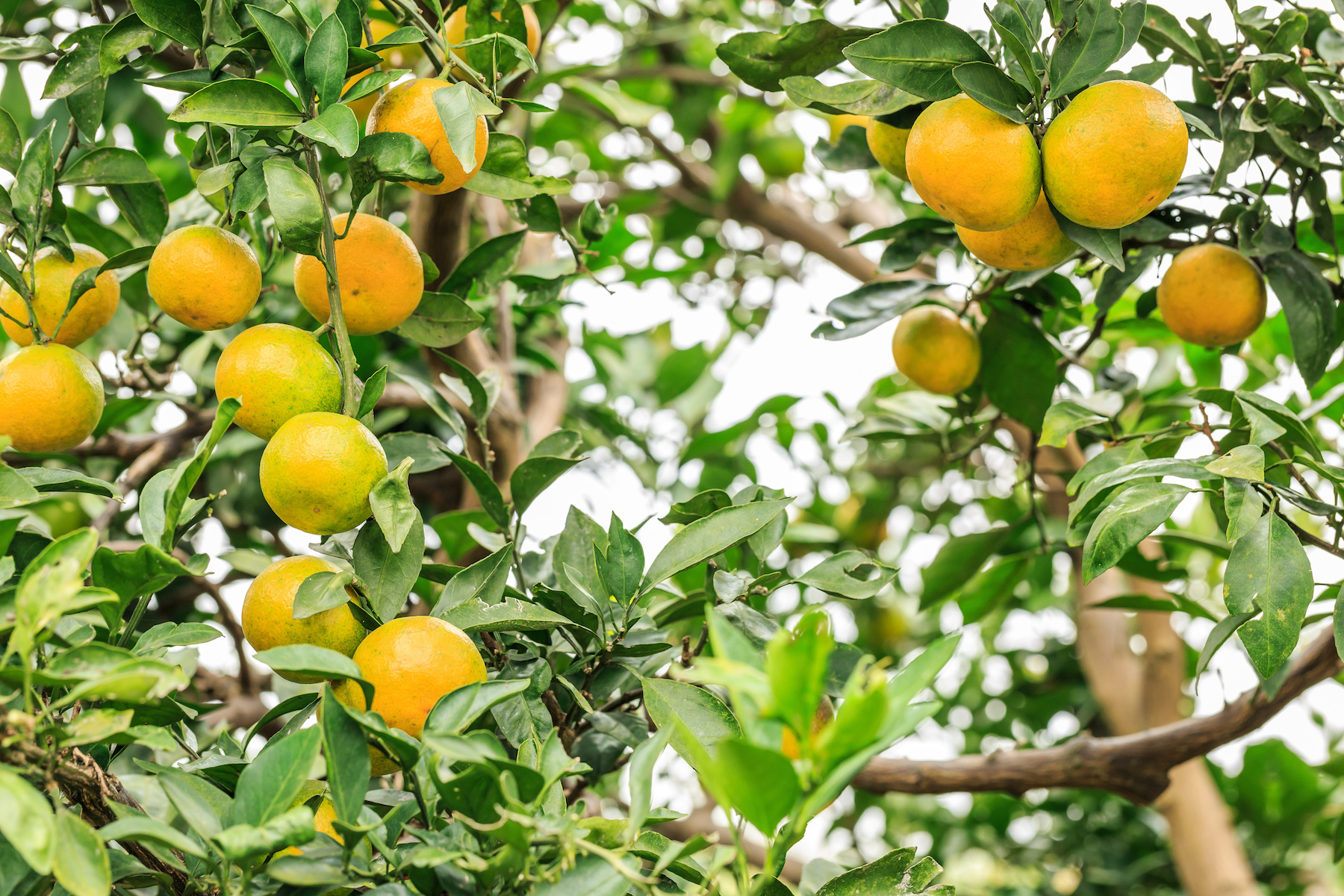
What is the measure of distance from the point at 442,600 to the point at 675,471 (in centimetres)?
94

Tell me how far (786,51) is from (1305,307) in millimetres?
533

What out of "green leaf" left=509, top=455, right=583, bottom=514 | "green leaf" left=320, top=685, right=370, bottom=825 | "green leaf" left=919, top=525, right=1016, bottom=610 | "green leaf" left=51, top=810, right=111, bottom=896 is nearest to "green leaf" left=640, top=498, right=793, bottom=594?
"green leaf" left=509, top=455, right=583, bottom=514

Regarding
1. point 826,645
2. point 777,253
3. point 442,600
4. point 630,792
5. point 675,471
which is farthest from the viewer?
point 777,253

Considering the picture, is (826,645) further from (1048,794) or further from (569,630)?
(1048,794)

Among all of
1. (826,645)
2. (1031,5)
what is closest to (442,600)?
(826,645)

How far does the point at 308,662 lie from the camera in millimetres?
472

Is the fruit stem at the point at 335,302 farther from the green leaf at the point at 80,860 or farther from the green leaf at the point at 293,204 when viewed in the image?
the green leaf at the point at 80,860

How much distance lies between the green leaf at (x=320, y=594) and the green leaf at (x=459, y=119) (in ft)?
0.88

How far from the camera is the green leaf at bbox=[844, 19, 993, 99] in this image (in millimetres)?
648

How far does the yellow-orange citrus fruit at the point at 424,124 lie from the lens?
2.10 ft

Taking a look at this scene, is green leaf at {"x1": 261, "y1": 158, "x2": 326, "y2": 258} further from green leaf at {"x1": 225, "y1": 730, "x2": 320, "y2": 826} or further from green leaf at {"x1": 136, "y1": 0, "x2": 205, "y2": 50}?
green leaf at {"x1": 225, "y1": 730, "x2": 320, "y2": 826}

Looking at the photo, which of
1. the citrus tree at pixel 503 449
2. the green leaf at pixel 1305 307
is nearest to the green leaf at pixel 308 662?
the citrus tree at pixel 503 449

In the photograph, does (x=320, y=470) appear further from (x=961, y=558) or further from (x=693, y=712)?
(x=961, y=558)

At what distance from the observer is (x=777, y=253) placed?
2.22m
